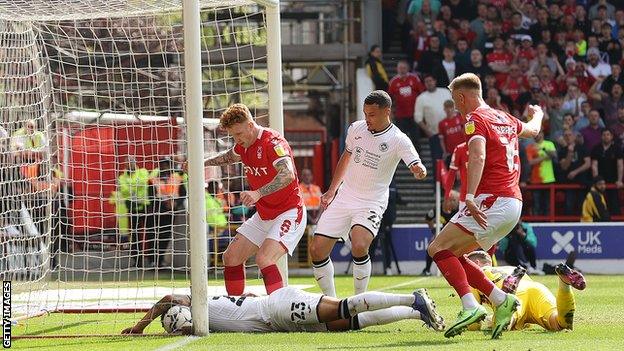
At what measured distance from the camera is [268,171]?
11.8 meters

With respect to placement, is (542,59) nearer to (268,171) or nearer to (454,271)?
(268,171)

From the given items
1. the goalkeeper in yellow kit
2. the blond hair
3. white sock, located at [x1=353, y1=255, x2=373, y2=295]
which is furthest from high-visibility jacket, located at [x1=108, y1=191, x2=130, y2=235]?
the blond hair

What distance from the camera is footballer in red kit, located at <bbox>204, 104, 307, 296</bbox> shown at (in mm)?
11539

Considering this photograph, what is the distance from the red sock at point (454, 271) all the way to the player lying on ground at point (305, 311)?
0.77 feet

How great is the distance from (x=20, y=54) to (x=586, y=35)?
1638cm

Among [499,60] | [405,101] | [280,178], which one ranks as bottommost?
[280,178]

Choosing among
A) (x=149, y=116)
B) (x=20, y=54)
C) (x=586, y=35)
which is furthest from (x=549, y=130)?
(x=20, y=54)

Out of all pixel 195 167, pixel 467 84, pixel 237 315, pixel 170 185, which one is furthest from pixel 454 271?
pixel 170 185

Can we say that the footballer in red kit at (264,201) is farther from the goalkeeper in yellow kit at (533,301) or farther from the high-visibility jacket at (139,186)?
the high-visibility jacket at (139,186)

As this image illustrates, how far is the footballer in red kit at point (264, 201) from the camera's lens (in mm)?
11539

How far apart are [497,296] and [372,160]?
277cm

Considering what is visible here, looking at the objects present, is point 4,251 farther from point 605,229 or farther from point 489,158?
point 605,229

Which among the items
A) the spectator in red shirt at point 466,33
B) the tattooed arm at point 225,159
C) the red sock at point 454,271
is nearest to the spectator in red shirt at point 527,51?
the spectator in red shirt at point 466,33

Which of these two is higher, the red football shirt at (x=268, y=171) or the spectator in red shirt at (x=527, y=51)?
the spectator in red shirt at (x=527, y=51)
